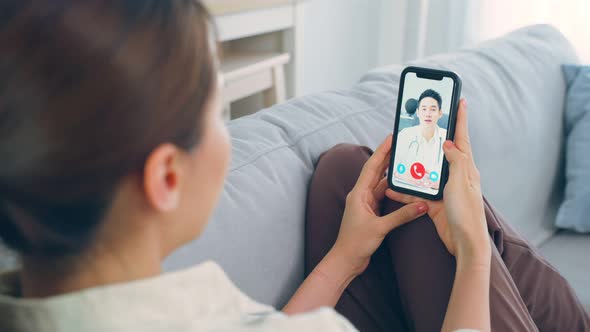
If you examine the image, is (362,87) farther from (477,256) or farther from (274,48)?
(274,48)

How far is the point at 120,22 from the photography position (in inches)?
17.0

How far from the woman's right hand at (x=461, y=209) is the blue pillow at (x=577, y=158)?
68cm

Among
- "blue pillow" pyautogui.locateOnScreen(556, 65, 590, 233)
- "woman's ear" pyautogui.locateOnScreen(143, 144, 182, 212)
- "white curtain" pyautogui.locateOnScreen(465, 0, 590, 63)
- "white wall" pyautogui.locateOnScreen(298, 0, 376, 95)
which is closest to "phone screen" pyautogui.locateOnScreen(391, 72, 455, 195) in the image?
"woman's ear" pyautogui.locateOnScreen(143, 144, 182, 212)

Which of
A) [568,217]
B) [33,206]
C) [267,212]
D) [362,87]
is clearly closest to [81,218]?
[33,206]

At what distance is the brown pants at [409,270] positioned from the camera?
0.87m

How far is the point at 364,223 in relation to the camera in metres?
0.90

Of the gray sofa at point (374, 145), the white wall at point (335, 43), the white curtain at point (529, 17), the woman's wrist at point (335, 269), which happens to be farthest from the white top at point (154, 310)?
the white wall at point (335, 43)

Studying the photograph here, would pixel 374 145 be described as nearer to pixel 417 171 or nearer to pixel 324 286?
pixel 417 171

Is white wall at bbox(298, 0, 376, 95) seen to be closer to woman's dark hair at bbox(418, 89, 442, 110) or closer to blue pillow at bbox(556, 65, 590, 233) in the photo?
blue pillow at bbox(556, 65, 590, 233)

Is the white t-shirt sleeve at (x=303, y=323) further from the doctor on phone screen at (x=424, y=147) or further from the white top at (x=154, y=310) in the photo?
the doctor on phone screen at (x=424, y=147)

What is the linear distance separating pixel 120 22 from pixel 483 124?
1.02 metres

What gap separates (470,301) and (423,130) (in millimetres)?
257

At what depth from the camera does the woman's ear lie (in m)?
0.47

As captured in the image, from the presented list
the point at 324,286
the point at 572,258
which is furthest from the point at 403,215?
the point at 572,258
